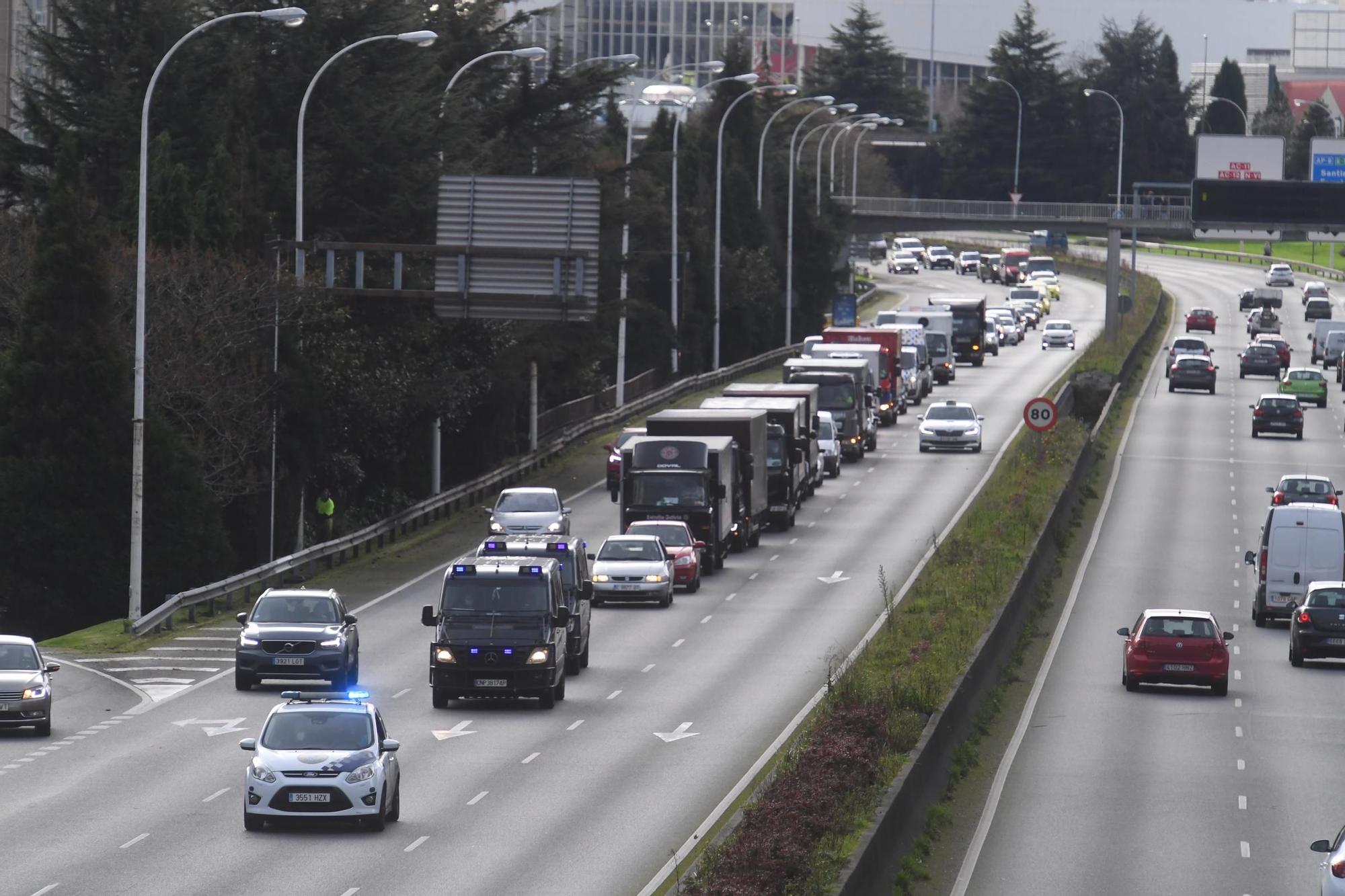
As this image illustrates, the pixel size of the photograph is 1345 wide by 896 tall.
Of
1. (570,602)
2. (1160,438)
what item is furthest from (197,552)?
(1160,438)

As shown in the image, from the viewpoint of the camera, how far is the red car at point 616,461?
51.2 m

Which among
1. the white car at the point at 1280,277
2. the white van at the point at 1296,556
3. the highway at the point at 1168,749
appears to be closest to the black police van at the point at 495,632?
the highway at the point at 1168,749

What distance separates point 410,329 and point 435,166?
18.0 feet

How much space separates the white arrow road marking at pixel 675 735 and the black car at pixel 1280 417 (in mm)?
47555

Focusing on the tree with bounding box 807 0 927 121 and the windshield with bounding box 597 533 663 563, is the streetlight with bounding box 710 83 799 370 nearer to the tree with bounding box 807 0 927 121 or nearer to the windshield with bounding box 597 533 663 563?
the windshield with bounding box 597 533 663 563

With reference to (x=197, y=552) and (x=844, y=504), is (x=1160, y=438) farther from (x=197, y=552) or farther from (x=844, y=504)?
(x=197, y=552)

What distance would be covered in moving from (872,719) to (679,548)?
19702mm

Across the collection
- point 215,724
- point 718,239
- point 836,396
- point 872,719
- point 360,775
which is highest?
point 718,239

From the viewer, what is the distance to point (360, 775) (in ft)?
75.3

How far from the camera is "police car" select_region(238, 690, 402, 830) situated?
22859 millimetres

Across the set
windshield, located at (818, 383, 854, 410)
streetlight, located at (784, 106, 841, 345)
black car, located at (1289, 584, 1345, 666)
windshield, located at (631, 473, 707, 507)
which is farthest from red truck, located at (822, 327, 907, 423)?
black car, located at (1289, 584, 1345, 666)

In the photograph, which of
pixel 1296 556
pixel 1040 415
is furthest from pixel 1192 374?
pixel 1296 556

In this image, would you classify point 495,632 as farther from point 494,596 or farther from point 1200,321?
point 1200,321

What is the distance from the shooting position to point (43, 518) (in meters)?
42.5
